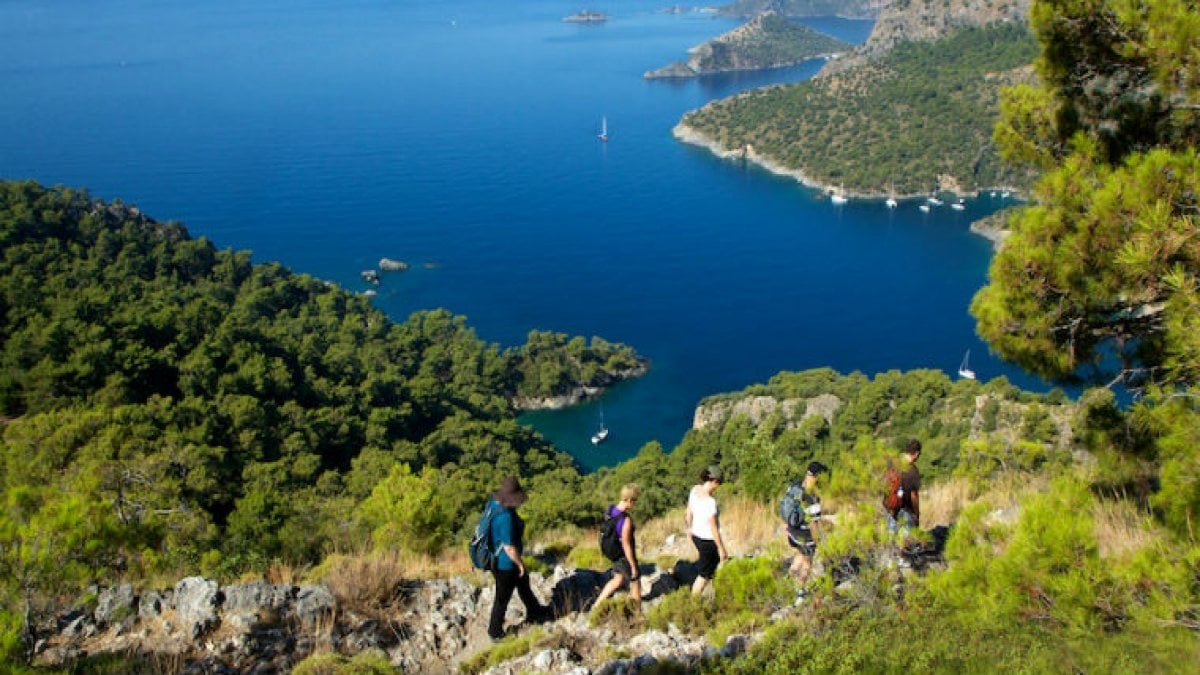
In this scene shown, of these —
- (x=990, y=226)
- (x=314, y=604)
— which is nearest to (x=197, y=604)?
(x=314, y=604)

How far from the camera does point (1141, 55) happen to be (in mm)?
6297

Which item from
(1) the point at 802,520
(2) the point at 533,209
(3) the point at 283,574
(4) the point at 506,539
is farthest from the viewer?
(2) the point at 533,209

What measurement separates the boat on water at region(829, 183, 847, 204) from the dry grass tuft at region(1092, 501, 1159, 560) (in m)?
97.4

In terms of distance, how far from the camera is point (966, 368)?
63344mm

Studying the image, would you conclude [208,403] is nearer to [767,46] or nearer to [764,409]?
[764,409]

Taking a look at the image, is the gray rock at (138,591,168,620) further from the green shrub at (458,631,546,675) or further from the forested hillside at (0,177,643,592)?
the green shrub at (458,631,546,675)

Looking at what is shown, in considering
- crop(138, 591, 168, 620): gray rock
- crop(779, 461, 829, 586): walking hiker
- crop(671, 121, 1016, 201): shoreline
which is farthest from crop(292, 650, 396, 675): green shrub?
crop(671, 121, 1016, 201): shoreline

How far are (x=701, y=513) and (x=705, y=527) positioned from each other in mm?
116

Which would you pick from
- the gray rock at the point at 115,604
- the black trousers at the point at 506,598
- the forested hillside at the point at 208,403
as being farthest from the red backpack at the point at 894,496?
the gray rock at the point at 115,604

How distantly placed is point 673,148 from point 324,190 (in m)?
49.7

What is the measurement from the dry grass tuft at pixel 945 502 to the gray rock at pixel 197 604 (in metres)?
6.51

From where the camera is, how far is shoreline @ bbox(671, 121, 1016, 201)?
3922 inches

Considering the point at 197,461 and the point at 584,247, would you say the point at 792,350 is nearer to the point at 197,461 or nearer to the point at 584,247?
the point at 584,247

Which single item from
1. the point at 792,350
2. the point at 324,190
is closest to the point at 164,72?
the point at 324,190
